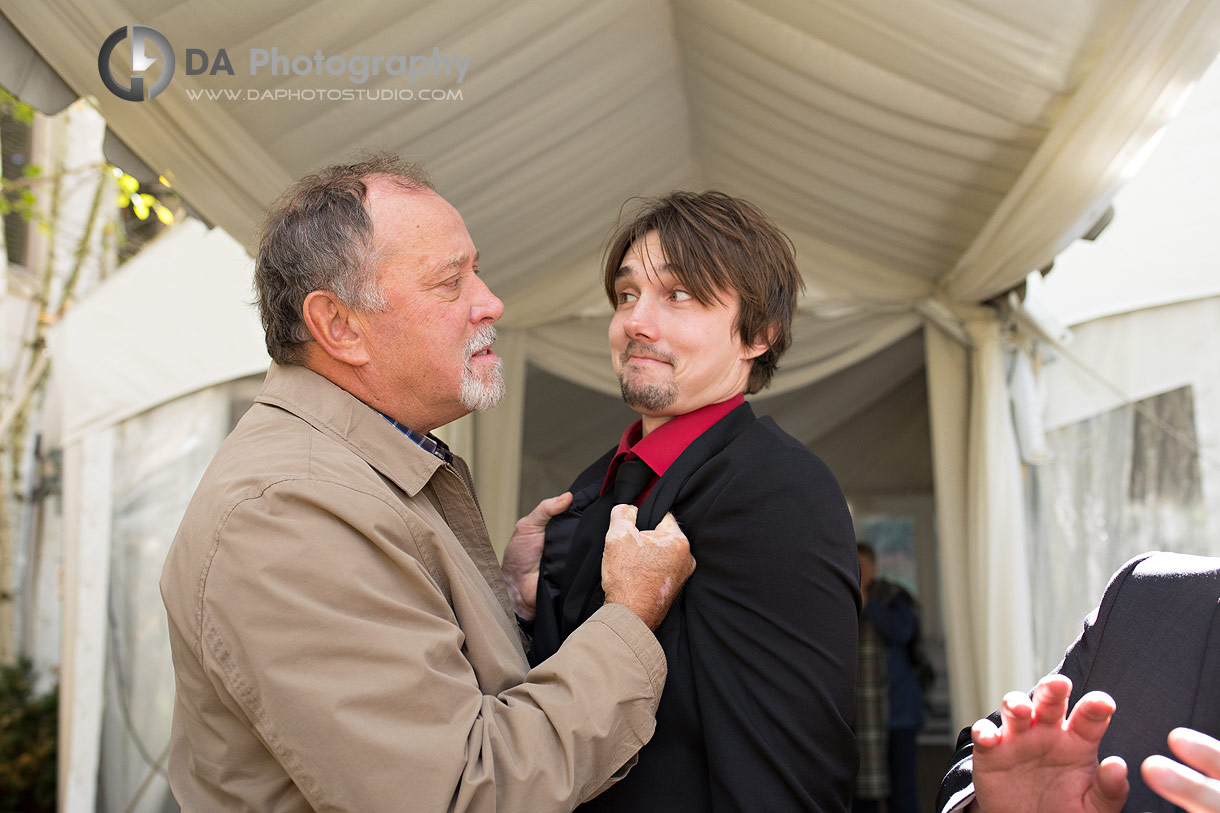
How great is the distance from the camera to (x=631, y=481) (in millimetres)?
1825

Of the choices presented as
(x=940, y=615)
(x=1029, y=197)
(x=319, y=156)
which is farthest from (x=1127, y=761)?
(x=940, y=615)

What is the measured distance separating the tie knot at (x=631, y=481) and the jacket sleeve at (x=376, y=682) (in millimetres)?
454

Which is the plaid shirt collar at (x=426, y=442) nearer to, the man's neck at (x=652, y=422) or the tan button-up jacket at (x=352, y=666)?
the tan button-up jacket at (x=352, y=666)

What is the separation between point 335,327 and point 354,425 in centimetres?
19

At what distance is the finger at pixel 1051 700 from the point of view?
993 millimetres

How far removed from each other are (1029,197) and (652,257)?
1.74 meters

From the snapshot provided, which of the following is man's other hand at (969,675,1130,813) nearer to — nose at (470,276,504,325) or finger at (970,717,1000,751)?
finger at (970,717,1000,751)

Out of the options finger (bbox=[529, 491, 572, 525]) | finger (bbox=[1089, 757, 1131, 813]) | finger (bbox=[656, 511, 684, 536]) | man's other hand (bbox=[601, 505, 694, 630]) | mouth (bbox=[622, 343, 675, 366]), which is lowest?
finger (bbox=[1089, 757, 1131, 813])

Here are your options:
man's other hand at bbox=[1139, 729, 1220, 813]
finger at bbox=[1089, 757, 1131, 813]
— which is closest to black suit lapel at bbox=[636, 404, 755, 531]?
finger at bbox=[1089, 757, 1131, 813]

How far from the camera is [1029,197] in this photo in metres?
3.09

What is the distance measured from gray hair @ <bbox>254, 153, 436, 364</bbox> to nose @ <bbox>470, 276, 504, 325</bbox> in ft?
0.62

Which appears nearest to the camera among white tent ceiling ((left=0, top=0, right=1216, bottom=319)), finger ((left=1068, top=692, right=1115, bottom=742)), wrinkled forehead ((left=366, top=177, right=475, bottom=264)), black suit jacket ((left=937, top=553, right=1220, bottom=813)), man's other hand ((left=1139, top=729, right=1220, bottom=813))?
man's other hand ((left=1139, top=729, right=1220, bottom=813))

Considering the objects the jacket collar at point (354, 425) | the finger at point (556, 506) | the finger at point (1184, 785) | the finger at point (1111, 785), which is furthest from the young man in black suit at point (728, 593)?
the finger at point (1184, 785)
